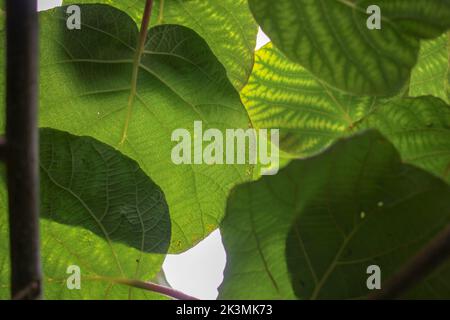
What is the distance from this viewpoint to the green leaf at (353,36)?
2.72ft

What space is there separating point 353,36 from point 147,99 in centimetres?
31

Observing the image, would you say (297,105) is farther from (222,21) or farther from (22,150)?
(22,150)

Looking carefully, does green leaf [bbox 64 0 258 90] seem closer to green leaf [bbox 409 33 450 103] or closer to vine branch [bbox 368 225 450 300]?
green leaf [bbox 409 33 450 103]

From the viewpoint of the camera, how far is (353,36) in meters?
0.86

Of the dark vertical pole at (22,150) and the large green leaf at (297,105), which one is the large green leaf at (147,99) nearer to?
the large green leaf at (297,105)

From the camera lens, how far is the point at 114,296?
0.88m

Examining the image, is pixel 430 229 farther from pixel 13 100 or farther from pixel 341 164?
pixel 13 100

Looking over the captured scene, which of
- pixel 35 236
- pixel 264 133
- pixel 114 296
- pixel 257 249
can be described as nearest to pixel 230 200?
pixel 257 249

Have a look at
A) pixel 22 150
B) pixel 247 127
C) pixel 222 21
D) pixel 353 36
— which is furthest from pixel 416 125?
pixel 22 150

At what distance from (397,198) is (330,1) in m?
0.31

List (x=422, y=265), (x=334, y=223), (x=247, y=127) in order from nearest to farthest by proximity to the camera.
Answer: (x=422, y=265) < (x=334, y=223) < (x=247, y=127)

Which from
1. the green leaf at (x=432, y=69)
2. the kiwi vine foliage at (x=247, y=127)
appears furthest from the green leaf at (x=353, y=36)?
the green leaf at (x=432, y=69)

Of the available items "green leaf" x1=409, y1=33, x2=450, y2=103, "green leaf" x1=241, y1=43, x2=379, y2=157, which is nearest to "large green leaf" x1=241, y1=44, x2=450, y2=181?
"green leaf" x1=241, y1=43, x2=379, y2=157

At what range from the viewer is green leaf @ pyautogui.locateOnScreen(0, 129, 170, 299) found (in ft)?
2.81
